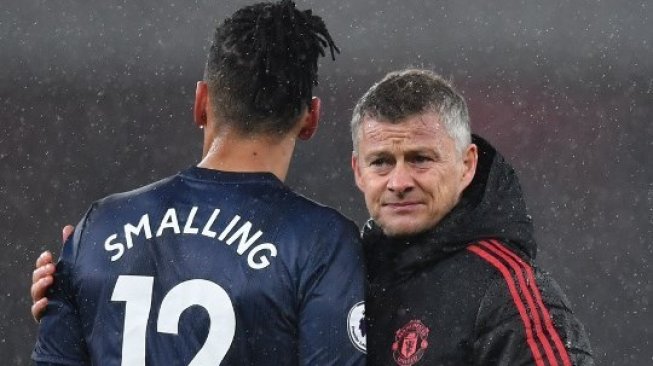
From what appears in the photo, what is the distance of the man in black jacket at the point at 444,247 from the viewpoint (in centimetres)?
211

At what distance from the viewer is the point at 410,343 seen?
221cm

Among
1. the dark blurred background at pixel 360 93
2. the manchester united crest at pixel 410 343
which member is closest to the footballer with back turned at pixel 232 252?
the manchester united crest at pixel 410 343

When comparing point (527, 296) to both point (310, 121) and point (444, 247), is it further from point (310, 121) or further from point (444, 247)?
point (310, 121)

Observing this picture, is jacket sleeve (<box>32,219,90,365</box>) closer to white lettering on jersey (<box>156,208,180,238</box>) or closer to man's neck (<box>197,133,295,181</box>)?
white lettering on jersey (<box>156,208,180,238</box>)

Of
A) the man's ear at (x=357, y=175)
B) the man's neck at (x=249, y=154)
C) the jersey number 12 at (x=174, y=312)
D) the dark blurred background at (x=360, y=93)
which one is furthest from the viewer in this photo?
the dark blurred background at (x=360, y=93)

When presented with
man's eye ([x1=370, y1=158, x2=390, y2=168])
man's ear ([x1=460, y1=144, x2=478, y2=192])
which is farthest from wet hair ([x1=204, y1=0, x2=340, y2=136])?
man's ear ([x1=460, y1=144, x2=478, y2=192])

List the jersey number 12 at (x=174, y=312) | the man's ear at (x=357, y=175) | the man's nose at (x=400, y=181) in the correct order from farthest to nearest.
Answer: the man's ear at (x=357, y=175) < the man's nose at (x=400, y=181) < the jersey number 12 at (x=174, y=312)

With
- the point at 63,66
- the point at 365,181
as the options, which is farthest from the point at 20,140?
the point at 365,181

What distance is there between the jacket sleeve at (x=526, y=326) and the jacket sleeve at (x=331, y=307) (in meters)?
0.26

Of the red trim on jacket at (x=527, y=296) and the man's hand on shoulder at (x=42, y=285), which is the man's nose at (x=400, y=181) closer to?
the red trim on jacket at (x=527, y=296)

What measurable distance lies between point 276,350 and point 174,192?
34 centimetres

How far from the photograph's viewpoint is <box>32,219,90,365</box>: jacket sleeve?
211 centimetres

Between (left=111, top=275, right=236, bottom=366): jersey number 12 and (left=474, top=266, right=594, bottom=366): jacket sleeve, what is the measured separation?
1.57ft

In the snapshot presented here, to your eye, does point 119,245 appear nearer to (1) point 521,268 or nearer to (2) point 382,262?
(2) point 382,262
